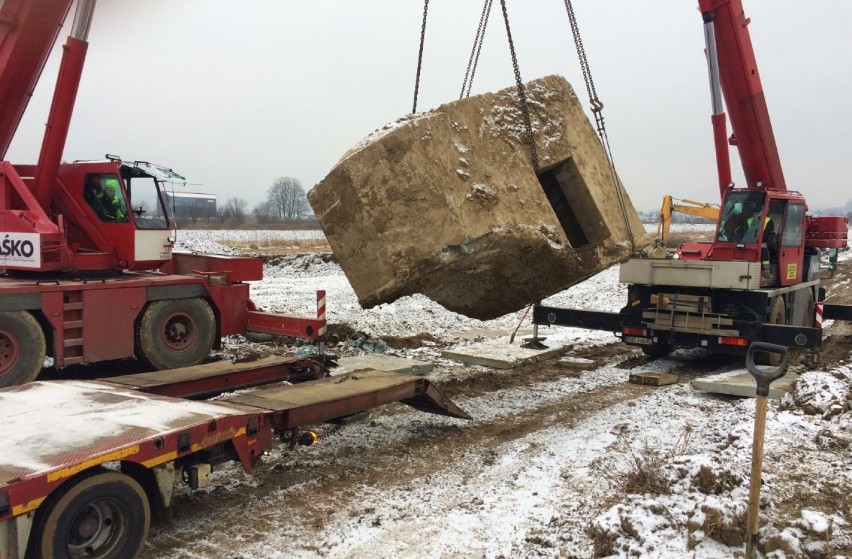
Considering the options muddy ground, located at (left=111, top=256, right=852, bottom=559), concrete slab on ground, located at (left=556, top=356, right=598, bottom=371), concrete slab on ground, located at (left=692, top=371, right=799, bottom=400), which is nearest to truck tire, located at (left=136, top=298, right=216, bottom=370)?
muddy ground, located at (left=111, top=256, right=852, bottom=559)

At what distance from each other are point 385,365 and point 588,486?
172 inches

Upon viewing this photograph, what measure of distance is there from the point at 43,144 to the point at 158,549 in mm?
6380

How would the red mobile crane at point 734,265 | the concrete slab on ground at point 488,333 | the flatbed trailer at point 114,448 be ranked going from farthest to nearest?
1. the concrete slab on ground at point 488,333
2. the red mobile crane at point 734,265
3. the flatbed trailer at point 114,448

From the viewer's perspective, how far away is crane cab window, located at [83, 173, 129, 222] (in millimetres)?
9219

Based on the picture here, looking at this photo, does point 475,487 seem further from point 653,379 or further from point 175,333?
point 175,333

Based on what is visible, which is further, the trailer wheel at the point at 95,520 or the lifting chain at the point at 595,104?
the lifting chain at the point at 595,104

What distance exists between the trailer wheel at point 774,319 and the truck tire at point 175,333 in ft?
26.6

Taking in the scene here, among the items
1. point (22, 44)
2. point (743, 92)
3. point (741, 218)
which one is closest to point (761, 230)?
point (741, 218)

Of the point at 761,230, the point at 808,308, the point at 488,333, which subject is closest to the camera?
the point at 761,230

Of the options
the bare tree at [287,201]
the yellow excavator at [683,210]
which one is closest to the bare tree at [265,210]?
the bare tree at [287,201]

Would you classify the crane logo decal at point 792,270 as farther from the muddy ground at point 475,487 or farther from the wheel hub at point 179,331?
the wheel hub at point 179,331

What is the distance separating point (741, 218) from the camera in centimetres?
1031

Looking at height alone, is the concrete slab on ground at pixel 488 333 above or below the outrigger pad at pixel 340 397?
below

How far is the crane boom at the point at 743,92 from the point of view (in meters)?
10.1
